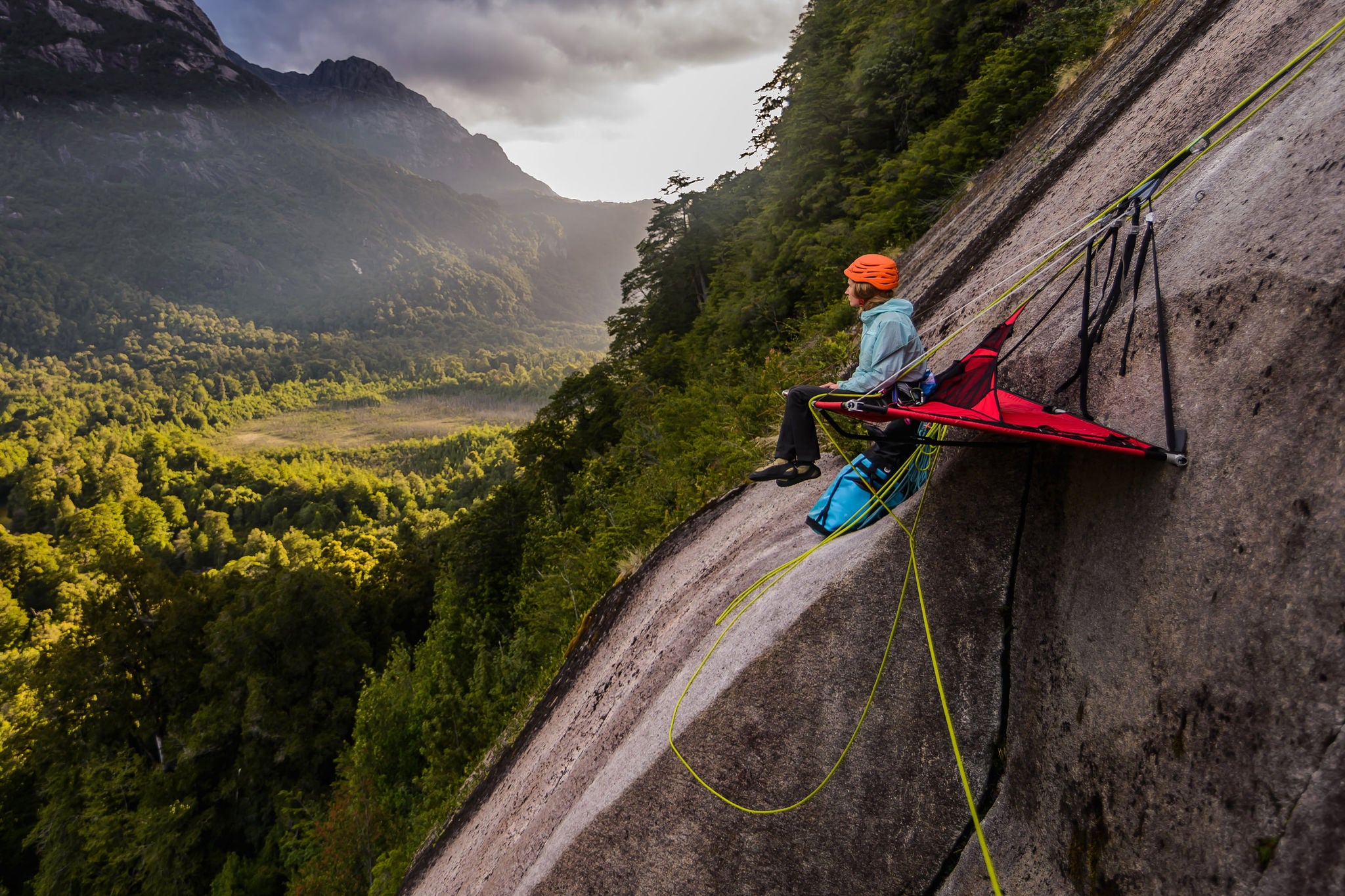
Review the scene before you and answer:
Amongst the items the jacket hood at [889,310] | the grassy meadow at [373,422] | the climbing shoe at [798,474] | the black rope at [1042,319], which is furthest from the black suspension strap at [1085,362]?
the grassy meadow at [373,422]

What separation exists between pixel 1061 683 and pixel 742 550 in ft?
9.75

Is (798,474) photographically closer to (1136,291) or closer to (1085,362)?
(1085,362)

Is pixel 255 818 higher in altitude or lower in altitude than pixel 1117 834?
lower

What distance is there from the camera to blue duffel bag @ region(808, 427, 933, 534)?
3.94 metres

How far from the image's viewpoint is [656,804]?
3.68 meters

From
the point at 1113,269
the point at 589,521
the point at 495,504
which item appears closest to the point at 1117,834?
the point at 1113,269

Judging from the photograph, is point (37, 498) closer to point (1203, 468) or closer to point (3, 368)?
point (1203, 468)

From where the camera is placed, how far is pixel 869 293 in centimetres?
386

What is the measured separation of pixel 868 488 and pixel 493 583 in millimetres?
22883

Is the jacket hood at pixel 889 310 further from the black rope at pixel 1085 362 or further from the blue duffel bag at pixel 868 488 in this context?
the black rope at pixel 1085 362

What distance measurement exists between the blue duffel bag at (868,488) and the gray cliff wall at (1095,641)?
162 millimetres

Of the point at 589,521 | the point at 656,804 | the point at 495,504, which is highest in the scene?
the point at 656,804

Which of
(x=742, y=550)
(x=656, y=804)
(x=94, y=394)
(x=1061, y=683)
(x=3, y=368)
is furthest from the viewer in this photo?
(x=3, y=368)

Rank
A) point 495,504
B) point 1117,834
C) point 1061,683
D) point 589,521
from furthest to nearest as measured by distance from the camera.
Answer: point 495,504 → point 589,521 → point 1061,683 → point 1117,834
